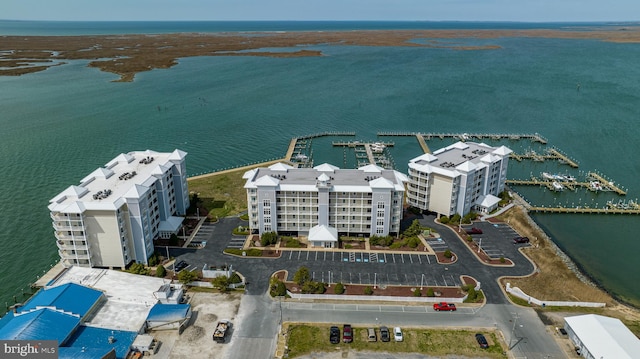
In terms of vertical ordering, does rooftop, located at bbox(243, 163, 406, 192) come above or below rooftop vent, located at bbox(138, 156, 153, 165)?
below

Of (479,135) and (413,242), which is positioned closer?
(413,242)

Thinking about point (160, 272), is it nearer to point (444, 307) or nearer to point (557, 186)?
point (444, 307)

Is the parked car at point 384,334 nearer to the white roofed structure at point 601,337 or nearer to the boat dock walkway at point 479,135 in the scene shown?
the white roofed structure at point 601,337

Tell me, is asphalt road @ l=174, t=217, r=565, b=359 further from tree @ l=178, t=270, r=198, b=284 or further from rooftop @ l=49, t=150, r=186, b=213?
rooftop @ l=49, t=150, r=186, b=213

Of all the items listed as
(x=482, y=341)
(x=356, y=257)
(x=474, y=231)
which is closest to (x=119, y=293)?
(x=356, y=257)

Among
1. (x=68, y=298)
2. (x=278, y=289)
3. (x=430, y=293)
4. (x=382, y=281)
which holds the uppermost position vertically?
(x=68, y=298)

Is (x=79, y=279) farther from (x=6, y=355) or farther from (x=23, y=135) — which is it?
(x=23, y=135)

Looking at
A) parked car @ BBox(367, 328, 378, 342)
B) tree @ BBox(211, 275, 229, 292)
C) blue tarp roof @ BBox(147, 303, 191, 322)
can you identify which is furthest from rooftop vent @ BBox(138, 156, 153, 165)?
parked car @ BBox(367, 328, 378, 342)
